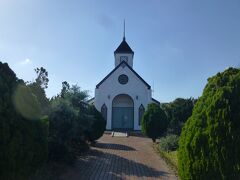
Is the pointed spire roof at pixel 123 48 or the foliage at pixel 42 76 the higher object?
the pointed spire roof at pixel 123 48

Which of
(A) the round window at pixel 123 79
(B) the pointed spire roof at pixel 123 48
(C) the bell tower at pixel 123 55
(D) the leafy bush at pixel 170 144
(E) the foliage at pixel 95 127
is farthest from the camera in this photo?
(B) the pointed spire roof at pixel 123 48

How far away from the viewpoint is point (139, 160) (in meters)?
16.6

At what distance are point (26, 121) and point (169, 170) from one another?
29.2 feet

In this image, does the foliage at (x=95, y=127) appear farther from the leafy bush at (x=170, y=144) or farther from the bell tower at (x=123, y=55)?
the bell tower at (x=123, y=55)

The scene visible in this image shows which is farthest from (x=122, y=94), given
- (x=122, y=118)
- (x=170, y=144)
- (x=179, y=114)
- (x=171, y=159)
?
(x=171, y=159)

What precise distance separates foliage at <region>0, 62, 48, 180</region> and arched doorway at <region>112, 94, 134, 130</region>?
31647 mm

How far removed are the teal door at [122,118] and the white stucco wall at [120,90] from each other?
744 millimetres

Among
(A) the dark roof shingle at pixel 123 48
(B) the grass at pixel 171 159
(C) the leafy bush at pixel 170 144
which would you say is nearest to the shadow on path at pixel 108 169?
(B) the grass at pixel 171 159

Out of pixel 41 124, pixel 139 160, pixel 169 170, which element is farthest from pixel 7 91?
pixel 139 160

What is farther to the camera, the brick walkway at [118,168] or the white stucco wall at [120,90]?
the white stucco wall at [120,90]

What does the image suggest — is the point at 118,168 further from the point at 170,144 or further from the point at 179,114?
the point at 179,114

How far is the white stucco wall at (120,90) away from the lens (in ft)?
127

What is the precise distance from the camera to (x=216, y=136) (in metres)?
5.53

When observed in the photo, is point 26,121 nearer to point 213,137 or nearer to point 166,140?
point 213,137
